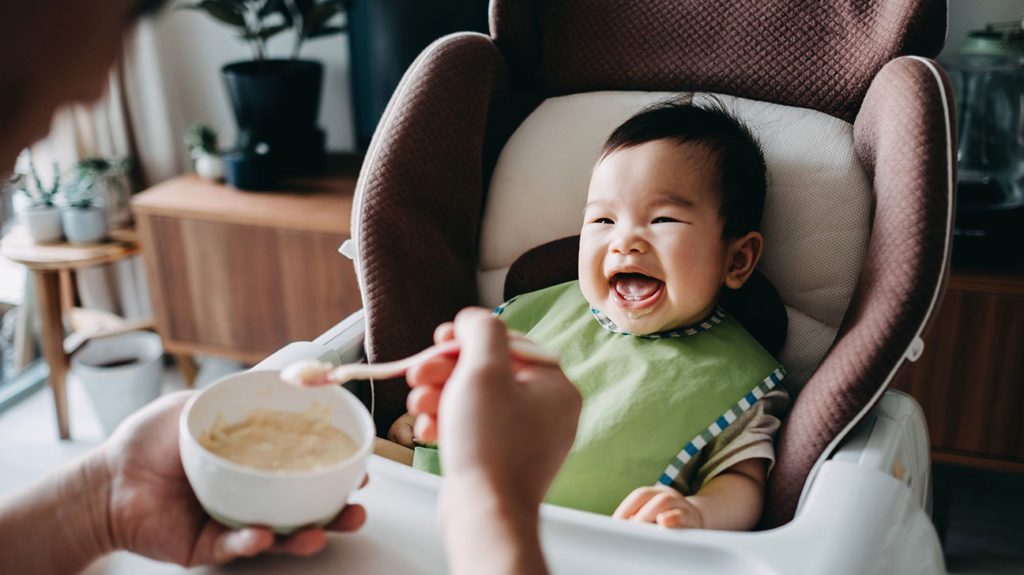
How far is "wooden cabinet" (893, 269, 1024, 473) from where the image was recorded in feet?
5.69

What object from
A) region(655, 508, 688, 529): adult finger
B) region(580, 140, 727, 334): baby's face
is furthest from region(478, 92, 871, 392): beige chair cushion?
region(655, 508, 688, 529): adult finger

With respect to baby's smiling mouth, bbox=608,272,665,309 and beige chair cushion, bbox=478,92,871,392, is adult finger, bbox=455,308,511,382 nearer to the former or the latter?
baby's smiling mouth, bbox=608,272,665,309

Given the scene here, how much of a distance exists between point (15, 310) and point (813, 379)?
2404 millimetres

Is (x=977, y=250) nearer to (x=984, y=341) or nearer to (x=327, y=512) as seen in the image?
(x=984, y=341)

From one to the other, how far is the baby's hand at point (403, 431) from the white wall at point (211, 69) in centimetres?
154

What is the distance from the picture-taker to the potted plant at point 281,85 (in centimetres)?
222

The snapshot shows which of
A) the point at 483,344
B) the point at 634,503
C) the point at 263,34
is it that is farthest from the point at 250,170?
the point at 483,344

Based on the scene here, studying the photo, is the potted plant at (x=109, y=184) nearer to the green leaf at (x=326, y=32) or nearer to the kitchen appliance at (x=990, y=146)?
the green leaf at (x=326, y=32)

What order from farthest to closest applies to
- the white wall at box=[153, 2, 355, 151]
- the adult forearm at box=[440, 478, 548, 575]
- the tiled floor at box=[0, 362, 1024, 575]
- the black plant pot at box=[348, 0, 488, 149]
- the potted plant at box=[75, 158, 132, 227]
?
the white wall at box=[153, 2, 355, 151] → the potted plant at box=[75, 158, 132, 227] → the black plant pot at box=[348, 0, 488, 149] → the tiled floor at box=[0, 362, 1024, 575] → the adult forearm at box=[440, 478, 548, 575]

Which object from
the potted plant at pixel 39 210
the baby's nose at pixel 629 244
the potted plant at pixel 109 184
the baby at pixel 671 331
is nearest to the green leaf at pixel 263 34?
the potted plant at pixel 109 184

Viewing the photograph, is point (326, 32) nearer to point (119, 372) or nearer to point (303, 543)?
point (119, 372)

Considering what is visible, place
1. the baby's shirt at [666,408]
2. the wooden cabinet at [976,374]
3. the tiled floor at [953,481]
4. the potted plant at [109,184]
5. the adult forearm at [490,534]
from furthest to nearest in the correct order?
1. the potted plant at [109,184]
2. the tiled floor at [953,481]
3. the wooden cabinet at [976,374]
4. the baby's shirt at [666,408]
5. the adult forearm at [490,534]

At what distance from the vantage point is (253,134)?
2283mm

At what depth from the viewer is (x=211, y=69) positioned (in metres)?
2.70
